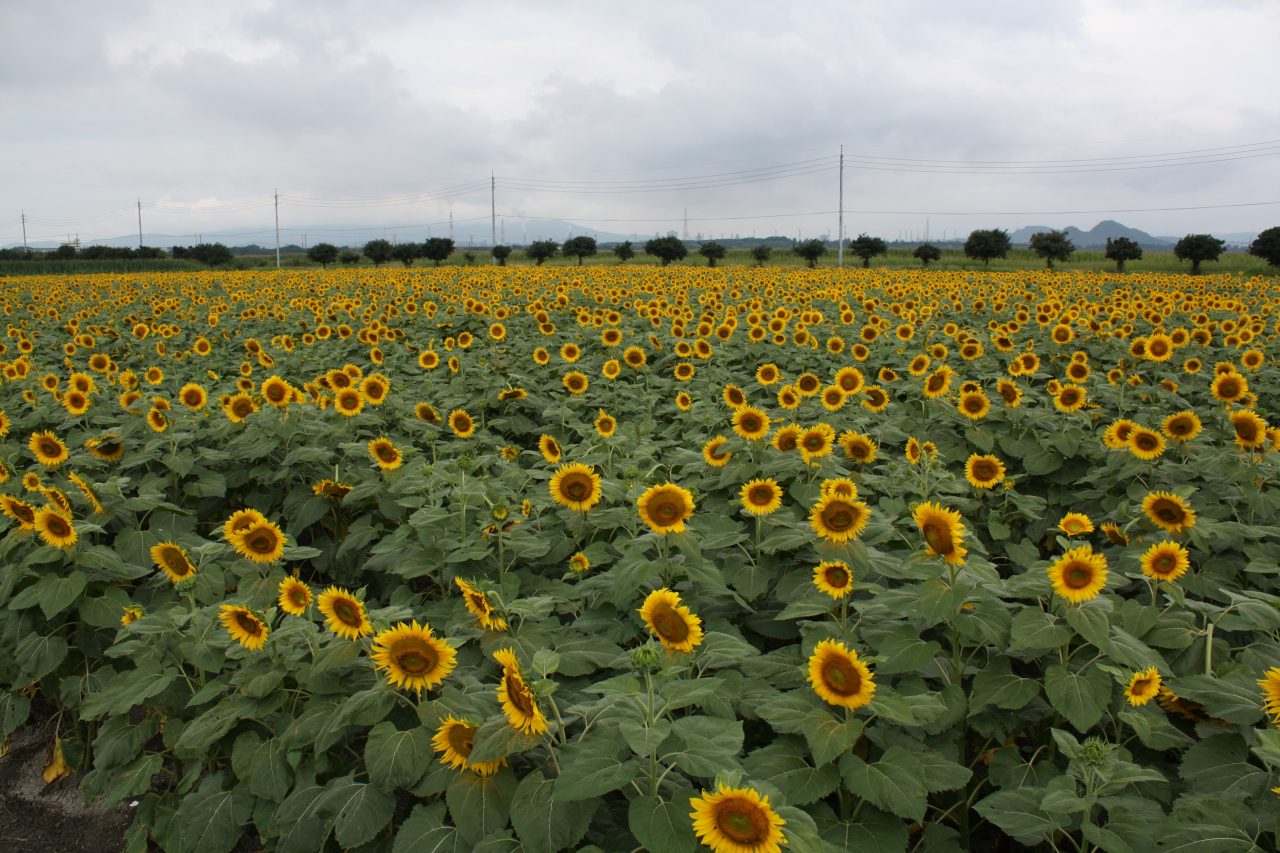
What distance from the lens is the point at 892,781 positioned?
6.49 feet

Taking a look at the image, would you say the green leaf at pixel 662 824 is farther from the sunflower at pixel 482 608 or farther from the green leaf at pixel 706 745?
the sunflower at pixel 482 608

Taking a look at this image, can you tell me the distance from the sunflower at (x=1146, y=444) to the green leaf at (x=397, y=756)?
4012 millimetres

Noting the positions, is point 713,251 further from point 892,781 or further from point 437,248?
point 892,781

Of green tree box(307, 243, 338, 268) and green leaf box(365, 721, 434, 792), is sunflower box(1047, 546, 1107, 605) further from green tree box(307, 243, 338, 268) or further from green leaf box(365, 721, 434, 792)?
green tree box(307, 243, 338, 268)

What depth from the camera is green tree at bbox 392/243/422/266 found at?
149ft

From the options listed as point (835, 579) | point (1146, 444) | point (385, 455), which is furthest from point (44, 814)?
point (1146, 444)

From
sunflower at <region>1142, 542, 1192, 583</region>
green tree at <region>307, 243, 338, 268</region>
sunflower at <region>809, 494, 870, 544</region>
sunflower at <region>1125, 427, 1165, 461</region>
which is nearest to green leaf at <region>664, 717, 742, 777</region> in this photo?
sunflower at <region>809, 494, 870, 544</region>

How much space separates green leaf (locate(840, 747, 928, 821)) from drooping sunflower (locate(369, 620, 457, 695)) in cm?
114

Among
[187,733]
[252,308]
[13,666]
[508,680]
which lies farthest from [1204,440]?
[252,308]

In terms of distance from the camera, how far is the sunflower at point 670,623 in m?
2.18

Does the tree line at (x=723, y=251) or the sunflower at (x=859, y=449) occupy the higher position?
the tree line at (x=723, y=251)

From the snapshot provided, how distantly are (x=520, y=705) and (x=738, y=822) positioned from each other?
55 cm

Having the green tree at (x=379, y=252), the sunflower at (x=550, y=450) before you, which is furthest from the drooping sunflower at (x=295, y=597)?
the green tree at (x=379, y=252)

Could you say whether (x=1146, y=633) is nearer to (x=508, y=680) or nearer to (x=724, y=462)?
(x=724, y=462)
